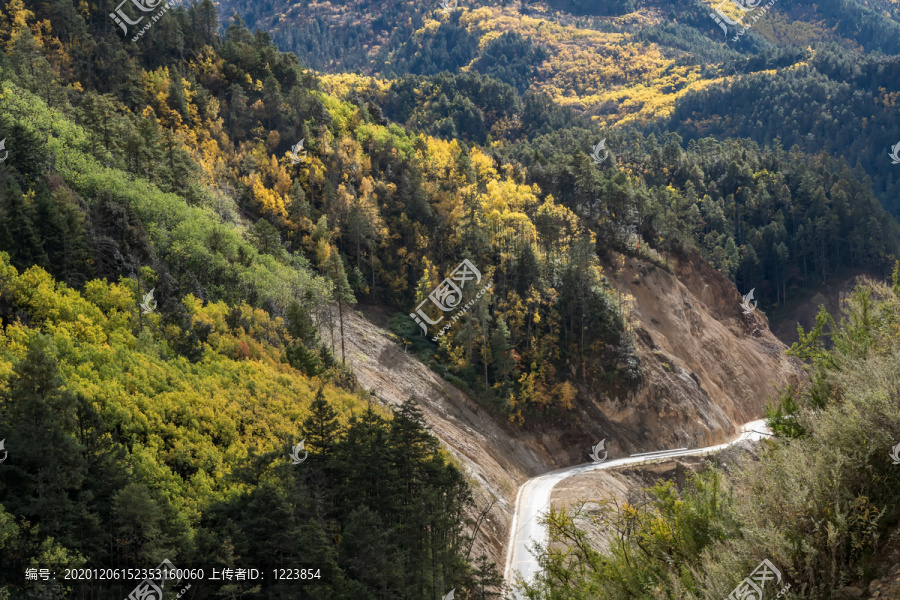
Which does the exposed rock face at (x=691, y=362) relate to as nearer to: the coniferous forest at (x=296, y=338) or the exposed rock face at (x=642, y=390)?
the exposed rock face at (x=642, y=390)

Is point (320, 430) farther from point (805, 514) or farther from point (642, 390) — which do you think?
point (642, 390)

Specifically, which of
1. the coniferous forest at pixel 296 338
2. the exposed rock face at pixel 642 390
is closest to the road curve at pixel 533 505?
the exposed rock face at pixel 642 390

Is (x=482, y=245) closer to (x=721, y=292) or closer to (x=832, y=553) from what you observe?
(x=721, y=292)

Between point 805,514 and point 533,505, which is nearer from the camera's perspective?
point 805,514

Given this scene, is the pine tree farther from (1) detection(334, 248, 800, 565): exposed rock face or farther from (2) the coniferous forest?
(1) detection(334, 248, 800, 565): exposed rock face

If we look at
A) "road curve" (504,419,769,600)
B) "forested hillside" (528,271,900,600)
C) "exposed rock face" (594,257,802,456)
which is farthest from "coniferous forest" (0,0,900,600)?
"exposed rock face" (594,257,802,456)

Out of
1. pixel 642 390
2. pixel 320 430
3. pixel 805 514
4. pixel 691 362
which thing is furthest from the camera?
pixel 691 362

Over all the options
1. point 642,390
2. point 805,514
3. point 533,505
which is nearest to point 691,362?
point 642,390
